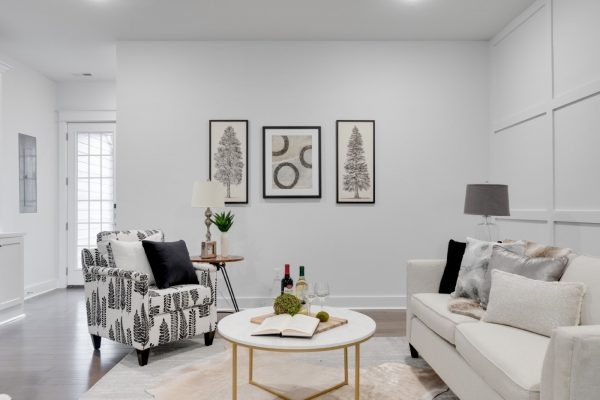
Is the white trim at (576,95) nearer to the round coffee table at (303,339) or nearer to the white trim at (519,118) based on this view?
the white trim at (519,118)

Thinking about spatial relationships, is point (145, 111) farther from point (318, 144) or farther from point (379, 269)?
point (379, 269)

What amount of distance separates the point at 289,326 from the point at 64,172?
5177mm

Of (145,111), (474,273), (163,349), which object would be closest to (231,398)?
(163,349)

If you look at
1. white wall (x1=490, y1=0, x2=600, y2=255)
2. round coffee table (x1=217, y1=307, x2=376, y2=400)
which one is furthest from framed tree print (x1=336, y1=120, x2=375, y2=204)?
round coffee table (x1=217, y1=307, x2=376, y2=400)

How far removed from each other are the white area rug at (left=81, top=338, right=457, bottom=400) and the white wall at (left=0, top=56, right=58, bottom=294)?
2.83m

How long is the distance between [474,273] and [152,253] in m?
2.23

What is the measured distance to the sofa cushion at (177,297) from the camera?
10.2 feet

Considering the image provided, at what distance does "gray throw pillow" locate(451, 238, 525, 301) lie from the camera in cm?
271

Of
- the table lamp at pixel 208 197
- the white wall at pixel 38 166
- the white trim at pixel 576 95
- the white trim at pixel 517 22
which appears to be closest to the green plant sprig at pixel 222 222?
the table lamp at pixel 208 197

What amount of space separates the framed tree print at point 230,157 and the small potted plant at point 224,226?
0.32 metres

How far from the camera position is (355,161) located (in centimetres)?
475

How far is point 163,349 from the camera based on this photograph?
3.40 metres

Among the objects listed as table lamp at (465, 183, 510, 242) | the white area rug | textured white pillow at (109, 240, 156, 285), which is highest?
table lamp at (465, 183, 510, 242)

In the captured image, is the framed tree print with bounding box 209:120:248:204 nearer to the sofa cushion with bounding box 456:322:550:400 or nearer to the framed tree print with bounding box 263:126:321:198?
the framed tree print with bounding box 263:126:321:198
